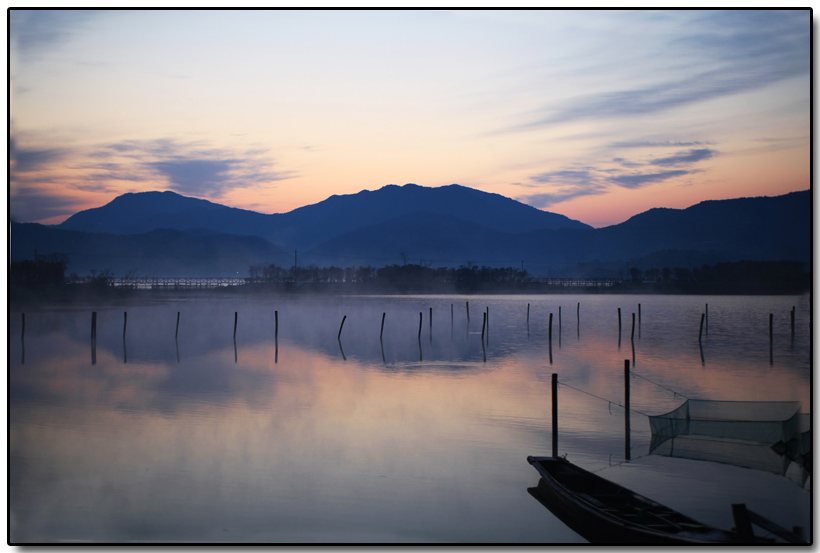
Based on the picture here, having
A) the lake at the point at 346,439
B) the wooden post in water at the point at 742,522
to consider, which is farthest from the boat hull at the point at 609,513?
the lake at the point at 346,439

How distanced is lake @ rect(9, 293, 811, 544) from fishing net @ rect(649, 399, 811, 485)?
0.60 ft

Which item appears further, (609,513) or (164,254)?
(164,254)

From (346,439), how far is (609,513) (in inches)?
222

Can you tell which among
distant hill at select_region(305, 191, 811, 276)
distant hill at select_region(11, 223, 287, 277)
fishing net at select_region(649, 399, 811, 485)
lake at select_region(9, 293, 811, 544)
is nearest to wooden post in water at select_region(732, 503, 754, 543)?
lake at select_region(9, 293, 811, 544)

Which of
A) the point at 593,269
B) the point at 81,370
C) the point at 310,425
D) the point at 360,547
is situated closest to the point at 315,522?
the point at 360,547

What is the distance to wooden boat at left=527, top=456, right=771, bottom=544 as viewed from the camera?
18.7 feet

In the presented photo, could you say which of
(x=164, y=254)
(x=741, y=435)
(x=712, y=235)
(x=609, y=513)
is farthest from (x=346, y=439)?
(x=164, y=254)

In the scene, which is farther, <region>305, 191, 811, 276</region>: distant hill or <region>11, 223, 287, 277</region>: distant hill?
<region>11, 223, 287, 277</region>: distant hill

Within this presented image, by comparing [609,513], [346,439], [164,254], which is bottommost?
[346,439]

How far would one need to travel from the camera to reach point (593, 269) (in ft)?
534

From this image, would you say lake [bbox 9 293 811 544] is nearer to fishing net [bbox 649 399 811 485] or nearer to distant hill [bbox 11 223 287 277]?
fishing net [bbox 649 399 811 485]

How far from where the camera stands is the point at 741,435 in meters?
8.74

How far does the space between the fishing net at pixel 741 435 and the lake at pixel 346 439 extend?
18 centimetres

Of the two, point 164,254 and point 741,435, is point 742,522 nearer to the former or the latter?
point 741,435
